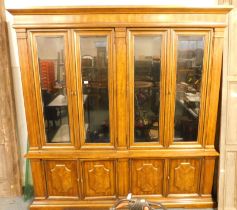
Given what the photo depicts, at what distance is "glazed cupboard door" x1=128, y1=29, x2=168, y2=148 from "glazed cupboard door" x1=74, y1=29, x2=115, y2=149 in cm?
20

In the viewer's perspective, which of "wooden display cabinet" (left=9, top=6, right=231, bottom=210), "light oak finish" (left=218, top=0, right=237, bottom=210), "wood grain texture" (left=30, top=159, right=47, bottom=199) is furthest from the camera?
"wood grain texture" (left=30, top=159, right=47, bottom=199)

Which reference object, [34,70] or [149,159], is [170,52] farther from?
[34,70]

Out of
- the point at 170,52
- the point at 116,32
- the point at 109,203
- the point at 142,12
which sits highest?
the point at 142,12

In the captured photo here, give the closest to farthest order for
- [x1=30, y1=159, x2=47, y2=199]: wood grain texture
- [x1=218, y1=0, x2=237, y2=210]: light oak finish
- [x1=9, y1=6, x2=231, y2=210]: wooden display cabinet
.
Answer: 1. [x1=9, y1=6, x2=231, y2=210]: wooden display cabinet
2. [x1=218, y1=0, x2=237, y2=210]: light oak finish
3. [x1=30, y1=159, x2=47, y2=199]: wood grain texture

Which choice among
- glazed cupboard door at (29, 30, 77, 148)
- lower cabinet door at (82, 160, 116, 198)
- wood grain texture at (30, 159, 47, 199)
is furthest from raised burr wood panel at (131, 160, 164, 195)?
wood grain texture at (30, 159, 47, 199)

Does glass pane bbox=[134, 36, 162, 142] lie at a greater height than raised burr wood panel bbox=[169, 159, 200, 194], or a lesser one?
greater

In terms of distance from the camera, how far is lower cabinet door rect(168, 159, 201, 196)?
240cm

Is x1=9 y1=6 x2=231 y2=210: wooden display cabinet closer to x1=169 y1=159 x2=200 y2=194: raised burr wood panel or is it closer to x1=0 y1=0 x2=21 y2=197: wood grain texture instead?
x1=169 y1=159 x2=200 y2=194: raised burr wood panel

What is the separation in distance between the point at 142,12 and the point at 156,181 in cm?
168

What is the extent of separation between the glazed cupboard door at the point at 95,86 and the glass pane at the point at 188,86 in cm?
65

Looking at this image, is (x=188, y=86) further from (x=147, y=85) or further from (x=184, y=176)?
(x=184, y=176)

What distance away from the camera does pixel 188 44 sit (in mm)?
2172

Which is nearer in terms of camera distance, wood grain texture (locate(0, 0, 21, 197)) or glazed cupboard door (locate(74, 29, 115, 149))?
glazed cupboard door (locate(74, 29, 115, 149))

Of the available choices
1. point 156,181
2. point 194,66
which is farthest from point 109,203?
point 194,66
